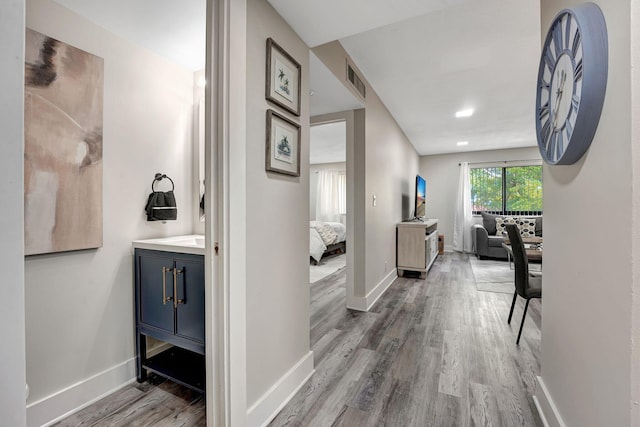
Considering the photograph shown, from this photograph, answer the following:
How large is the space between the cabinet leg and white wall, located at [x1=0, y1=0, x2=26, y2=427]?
1.57m

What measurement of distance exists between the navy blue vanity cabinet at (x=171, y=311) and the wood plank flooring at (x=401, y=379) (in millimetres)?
135

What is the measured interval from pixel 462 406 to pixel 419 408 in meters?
0.24

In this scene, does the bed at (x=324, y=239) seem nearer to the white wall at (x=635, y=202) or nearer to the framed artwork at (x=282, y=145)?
the framed artwork at (x=282, y=145)

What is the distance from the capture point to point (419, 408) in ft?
4.85

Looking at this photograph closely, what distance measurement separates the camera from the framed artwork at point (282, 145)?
142cm

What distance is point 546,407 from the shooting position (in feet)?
4.32

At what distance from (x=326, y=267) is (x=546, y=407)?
3826 millimetres

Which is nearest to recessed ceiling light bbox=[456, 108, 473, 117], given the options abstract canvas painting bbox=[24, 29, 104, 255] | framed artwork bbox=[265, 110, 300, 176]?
framed artwork bbox=[265, 110, 300, 176]

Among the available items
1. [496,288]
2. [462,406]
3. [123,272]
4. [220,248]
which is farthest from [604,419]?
[496,288]

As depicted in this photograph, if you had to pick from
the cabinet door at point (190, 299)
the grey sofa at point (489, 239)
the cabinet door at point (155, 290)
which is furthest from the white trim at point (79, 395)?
the grey sofa at point (489, 239)

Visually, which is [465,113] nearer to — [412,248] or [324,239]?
[412,248]

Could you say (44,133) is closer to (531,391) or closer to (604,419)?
(604,419)

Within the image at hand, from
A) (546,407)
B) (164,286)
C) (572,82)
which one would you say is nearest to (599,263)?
(572,82)

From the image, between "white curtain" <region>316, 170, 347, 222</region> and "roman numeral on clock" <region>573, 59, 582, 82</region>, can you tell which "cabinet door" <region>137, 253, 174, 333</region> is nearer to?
"roman numeral on clock" <region>573, 59, 582, 82</region>
